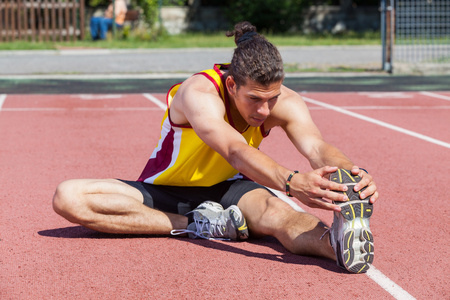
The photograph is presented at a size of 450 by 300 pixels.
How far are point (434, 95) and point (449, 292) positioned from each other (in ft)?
30.9

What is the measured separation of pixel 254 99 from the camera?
416 cm

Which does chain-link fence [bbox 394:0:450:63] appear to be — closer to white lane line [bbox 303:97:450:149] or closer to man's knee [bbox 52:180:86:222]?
white lane line [bbox 303:97:450:149]

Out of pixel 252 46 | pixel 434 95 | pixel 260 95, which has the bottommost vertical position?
pixel 434 95

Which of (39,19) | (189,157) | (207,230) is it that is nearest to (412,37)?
(39,19)

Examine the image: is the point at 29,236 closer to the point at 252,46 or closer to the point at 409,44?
the point at 252,46

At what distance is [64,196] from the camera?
4.55 metres

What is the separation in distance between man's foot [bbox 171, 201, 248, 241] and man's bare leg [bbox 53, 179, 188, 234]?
4.5 inches

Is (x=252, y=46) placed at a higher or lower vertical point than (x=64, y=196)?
higher

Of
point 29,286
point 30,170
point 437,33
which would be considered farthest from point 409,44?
point 29,286

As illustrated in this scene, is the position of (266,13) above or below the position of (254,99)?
above

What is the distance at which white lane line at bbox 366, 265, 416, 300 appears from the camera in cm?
372

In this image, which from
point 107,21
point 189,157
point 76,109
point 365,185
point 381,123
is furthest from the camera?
point 107,21

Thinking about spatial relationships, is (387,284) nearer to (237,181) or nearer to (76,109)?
(237,181)

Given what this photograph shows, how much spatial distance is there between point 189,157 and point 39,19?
20232mm
